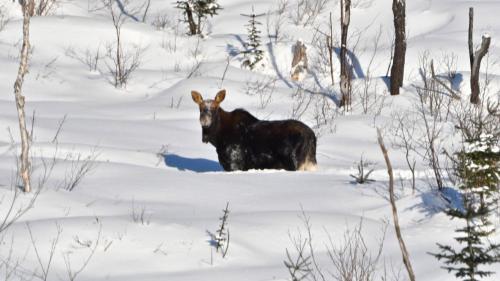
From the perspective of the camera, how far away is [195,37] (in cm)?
2148

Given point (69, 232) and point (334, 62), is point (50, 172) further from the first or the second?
point (334, 62)

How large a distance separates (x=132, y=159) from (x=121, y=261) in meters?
4.66

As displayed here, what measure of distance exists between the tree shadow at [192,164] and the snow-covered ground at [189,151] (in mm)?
38

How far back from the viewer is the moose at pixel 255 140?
9602mm

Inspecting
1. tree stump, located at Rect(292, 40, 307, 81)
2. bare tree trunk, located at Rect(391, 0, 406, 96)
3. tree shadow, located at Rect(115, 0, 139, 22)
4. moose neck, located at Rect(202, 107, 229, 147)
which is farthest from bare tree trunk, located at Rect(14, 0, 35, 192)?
tree shadow, located at Rect(115, 0, 139, 22)

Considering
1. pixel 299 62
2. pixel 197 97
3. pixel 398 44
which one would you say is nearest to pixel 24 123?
pixel 197 97

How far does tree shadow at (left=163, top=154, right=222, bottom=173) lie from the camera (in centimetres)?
1070

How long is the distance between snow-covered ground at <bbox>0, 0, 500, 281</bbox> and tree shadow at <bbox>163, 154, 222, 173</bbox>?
0.13 ft

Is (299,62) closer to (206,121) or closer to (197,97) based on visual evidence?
(197,97)

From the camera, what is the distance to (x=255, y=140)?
9.83m

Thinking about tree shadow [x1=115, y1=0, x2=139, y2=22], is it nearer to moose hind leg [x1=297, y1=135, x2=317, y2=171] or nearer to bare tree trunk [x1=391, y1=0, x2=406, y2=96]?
bare tree trunk [x1=391, y1=0, x2=406, y2=96]

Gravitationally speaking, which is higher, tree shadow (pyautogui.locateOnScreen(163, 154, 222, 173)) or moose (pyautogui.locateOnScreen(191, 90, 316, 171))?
moose (pyautogui.locateOnScreen(191, 90, 316, 171))

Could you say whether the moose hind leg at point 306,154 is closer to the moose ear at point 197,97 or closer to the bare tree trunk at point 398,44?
the moose ear at point 197,97

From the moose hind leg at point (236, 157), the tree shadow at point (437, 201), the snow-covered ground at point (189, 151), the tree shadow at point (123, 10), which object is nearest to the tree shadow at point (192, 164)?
the snow-covered ground at point (189, 151)
